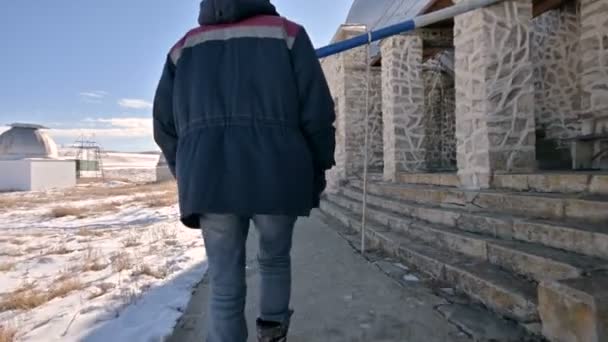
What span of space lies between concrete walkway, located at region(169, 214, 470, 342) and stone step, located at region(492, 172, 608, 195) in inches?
45.9

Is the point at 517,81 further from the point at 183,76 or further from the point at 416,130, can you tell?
the point at 183,76

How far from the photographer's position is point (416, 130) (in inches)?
242

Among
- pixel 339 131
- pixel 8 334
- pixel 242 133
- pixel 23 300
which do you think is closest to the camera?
pixel 242 133

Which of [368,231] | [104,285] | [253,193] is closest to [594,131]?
[368,231]

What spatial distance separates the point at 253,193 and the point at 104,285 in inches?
101

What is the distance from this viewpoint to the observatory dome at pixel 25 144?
3106 centimetres

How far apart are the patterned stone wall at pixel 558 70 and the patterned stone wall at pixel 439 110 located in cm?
395

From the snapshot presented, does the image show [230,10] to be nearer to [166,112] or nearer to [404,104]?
[166,112]

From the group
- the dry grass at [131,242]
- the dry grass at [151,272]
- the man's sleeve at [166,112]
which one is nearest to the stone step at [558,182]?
the man's sleeve at [166,112]

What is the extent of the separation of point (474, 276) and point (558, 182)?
3.28 ft

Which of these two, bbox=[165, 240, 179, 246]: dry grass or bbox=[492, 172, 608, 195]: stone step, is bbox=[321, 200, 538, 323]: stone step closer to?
bbox=[492, 172, 608, 195]: stone step

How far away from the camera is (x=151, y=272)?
11.8 ft

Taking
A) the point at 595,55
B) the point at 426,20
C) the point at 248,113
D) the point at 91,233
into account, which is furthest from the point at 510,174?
the point at 91,233

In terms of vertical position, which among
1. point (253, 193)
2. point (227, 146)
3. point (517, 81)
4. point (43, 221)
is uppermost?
point (517, 81)
